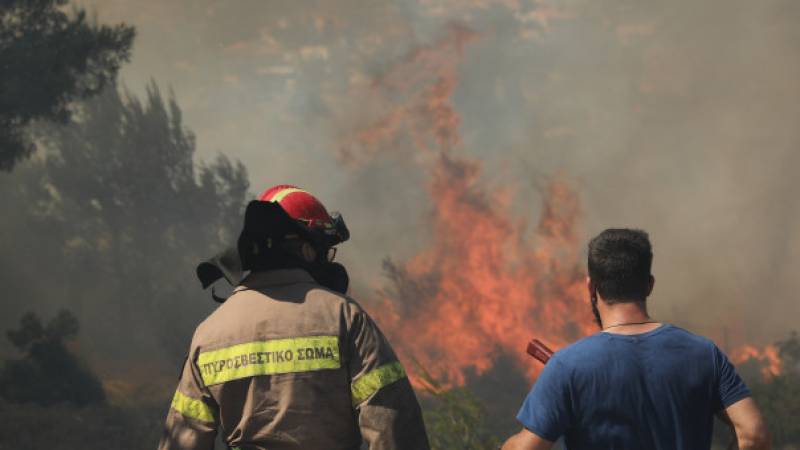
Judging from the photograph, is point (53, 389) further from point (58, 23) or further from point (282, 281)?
point (282, 281)

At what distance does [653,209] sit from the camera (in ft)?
136

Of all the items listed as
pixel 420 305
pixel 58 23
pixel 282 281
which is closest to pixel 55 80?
pixel 58 23

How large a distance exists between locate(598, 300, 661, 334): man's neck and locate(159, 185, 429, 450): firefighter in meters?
0.84

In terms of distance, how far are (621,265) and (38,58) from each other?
1028 inches

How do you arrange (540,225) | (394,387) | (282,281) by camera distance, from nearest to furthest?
(394,387) < (282,281) < (540,225)

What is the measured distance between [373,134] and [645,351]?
140 feet

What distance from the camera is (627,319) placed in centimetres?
319

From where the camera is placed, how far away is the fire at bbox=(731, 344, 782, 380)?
3117 cm

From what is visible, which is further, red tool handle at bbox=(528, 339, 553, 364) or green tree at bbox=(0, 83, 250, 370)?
green tree at bbox=(0, 83, 250, 370)

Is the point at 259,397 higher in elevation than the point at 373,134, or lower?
lower

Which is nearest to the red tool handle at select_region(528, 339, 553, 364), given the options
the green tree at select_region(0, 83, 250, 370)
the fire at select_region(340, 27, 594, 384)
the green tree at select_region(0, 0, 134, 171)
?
the green tree at select_region(0, 0, 134, 171)

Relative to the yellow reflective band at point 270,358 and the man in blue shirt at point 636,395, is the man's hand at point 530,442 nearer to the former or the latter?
the man in blue shirt at point 636,395

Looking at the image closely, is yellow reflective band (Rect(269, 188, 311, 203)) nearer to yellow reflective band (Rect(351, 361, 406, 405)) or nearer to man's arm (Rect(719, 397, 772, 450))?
yellow reflective band (Rect(351, 361, 406, 405))

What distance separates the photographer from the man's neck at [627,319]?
3.17 metres
